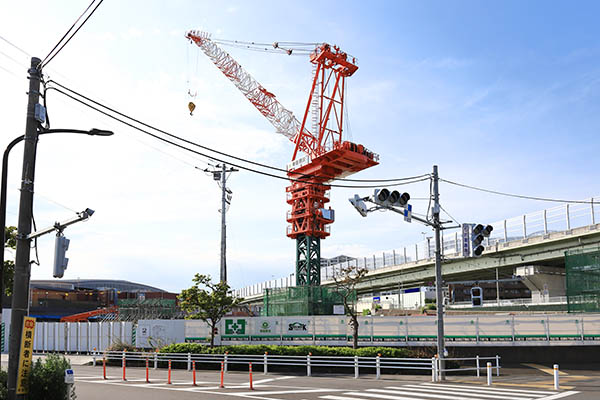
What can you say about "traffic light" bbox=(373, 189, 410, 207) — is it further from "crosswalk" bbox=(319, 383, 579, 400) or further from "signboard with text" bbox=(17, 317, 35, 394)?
"signboard with text" bbox=(17, 317, 35, 394)

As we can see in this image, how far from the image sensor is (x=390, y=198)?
20750mm

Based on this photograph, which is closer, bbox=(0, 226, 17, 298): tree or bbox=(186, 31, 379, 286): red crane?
bbox=(0, 226, 17, 298): tree

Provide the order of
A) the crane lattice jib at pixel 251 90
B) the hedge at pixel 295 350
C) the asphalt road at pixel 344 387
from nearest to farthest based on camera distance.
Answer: the asphalt road at pixel 344 387 → the hedge at pixel 295 350 → the crane lattice jib at pixel 251 90

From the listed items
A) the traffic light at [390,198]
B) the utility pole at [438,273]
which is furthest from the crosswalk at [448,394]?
the traffic light at [390,198]

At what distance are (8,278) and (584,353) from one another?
95.4ft

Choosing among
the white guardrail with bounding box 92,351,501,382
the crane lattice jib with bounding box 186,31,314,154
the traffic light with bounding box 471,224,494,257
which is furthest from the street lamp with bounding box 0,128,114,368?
the crane lattice jib with bounding box 186,31,314,154

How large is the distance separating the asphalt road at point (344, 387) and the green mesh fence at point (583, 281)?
9642 millimetres

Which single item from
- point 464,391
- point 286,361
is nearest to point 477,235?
point 464,391

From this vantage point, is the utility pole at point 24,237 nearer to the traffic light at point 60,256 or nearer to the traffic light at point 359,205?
the traffic light at point 60,256

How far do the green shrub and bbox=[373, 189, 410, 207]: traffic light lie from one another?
465 inches

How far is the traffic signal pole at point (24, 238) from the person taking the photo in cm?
1157

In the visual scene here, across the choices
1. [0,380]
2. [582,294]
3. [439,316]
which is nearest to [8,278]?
[0,380]

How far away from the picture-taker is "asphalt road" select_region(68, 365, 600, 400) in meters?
18.0

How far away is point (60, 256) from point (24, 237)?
3.44ft
